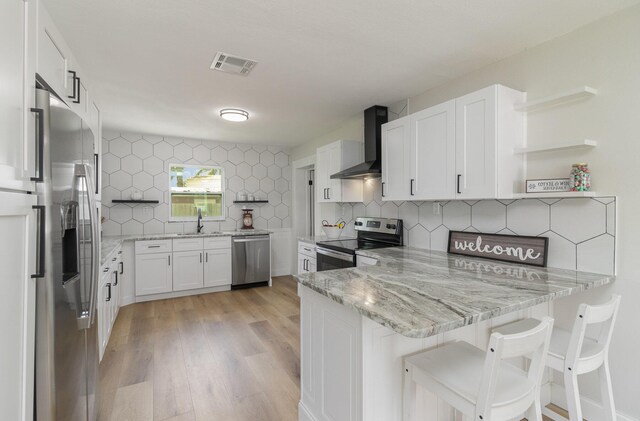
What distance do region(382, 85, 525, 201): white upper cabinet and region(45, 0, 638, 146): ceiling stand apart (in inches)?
14.7

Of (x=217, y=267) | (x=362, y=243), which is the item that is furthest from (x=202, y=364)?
(x=217, y=267)

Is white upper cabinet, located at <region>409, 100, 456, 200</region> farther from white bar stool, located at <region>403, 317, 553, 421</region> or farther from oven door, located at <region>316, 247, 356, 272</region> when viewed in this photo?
white bar stool, located at <region>403, 317, 553, 421</region>

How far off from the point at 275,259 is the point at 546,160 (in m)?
4.28

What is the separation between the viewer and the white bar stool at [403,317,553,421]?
3.30 feet

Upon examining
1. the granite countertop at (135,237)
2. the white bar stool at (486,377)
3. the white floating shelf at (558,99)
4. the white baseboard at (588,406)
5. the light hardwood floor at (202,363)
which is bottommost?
the light hardwood floor at (202,363)

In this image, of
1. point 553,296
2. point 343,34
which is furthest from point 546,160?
point 343,34

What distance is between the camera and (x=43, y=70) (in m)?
1.18

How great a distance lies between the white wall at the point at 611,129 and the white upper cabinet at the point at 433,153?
55 cm

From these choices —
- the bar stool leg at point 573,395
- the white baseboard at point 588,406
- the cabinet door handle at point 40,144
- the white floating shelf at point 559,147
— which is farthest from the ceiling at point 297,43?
the white baseboard at point 588,406

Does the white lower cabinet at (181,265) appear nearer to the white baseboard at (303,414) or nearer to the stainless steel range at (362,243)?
the stainless steel range at (362,243)

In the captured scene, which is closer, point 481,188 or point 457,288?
point 457,288

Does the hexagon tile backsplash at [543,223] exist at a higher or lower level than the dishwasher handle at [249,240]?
higher

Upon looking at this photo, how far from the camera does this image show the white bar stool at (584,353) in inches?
50.8

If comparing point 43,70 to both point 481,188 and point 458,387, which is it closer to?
point 458,387
